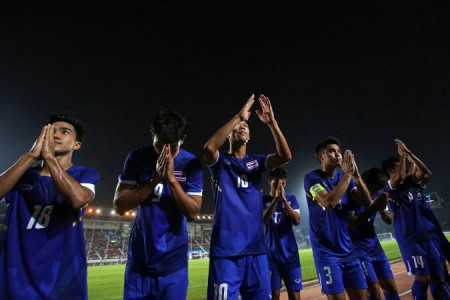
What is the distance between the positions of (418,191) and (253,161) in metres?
4.58

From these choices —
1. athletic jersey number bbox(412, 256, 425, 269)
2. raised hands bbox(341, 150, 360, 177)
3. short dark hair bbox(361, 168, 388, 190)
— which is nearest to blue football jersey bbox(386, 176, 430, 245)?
short dark hair bbox(361, 168, 388, 190)

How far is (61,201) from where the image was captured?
109 inches

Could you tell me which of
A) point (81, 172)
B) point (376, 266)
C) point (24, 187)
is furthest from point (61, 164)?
point (376, 266)

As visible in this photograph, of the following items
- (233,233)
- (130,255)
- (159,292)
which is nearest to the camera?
(159,292)

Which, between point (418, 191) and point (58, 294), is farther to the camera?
point (418, 191)

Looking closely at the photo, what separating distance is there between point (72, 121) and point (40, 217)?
3.69 feet

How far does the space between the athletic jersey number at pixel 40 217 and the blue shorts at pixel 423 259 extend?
249 inches

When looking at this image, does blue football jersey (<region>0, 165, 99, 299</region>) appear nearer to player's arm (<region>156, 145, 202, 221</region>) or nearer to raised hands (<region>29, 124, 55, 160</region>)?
raised hands (<region>29, 124, 55, 160</region>)

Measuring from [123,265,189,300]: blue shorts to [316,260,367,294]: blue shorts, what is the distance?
250 cm

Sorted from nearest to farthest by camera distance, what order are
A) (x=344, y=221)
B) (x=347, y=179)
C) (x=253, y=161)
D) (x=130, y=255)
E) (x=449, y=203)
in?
1. (x=130, y=255)
2. (x=253, y=161)
3. (x=347, y=179)
4. (x=344, y=221)
5. (x=449, y=203)

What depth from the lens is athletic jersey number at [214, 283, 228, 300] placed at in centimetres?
296

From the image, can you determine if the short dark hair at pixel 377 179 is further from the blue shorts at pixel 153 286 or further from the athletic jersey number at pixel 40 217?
the athletic jersey number at pixel 40 217

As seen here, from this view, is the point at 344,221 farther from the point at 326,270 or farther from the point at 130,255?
the point at 130,255

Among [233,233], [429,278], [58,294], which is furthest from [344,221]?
[58,294]
